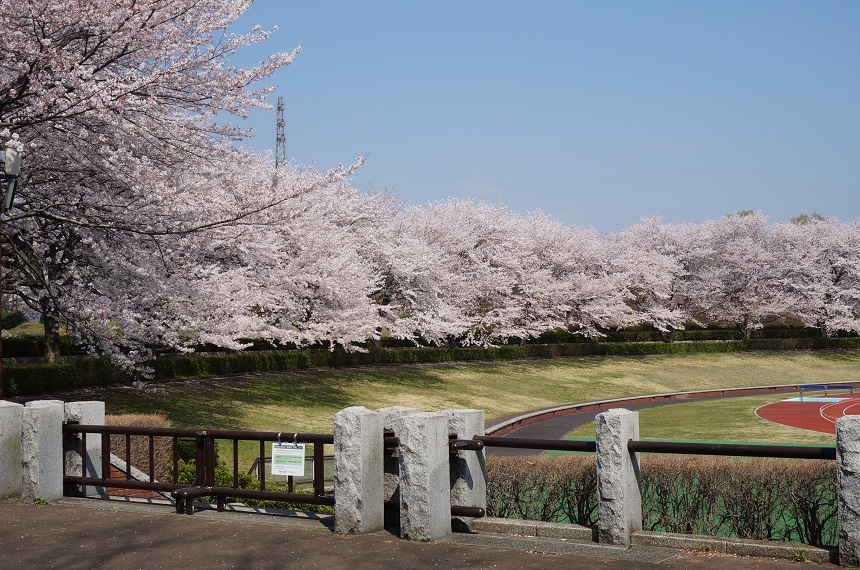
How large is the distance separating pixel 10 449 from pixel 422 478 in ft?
23.2

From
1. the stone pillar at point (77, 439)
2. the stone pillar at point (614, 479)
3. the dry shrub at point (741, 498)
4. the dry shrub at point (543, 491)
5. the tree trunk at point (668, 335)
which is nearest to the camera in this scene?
the stone pillar at point (614, 479)

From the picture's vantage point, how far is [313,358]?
46125mm

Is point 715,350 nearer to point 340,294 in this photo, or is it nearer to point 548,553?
point 340,294

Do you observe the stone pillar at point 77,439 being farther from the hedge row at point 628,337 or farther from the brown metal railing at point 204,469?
the hedge row at point 628,337

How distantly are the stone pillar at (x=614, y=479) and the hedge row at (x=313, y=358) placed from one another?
Result: 23.2 metres

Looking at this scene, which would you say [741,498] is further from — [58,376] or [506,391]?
[506,391]

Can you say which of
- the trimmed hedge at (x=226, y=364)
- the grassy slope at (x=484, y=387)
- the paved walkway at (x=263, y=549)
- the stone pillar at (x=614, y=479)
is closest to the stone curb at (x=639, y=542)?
the paved walkway at (x=263, y=549)

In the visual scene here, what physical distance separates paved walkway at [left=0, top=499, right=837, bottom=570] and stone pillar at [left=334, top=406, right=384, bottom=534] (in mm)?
200

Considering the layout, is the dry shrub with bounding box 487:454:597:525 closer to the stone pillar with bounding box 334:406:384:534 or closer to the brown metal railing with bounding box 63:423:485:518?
the brown metal railing with bounding box 63:423:485:518

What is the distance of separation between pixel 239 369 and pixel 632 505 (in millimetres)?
32865

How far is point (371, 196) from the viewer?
54.6 m

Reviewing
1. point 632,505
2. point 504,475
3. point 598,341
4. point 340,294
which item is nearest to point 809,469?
point 632,505

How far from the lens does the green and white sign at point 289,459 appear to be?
39.4 ft

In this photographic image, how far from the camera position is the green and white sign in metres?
12.0
